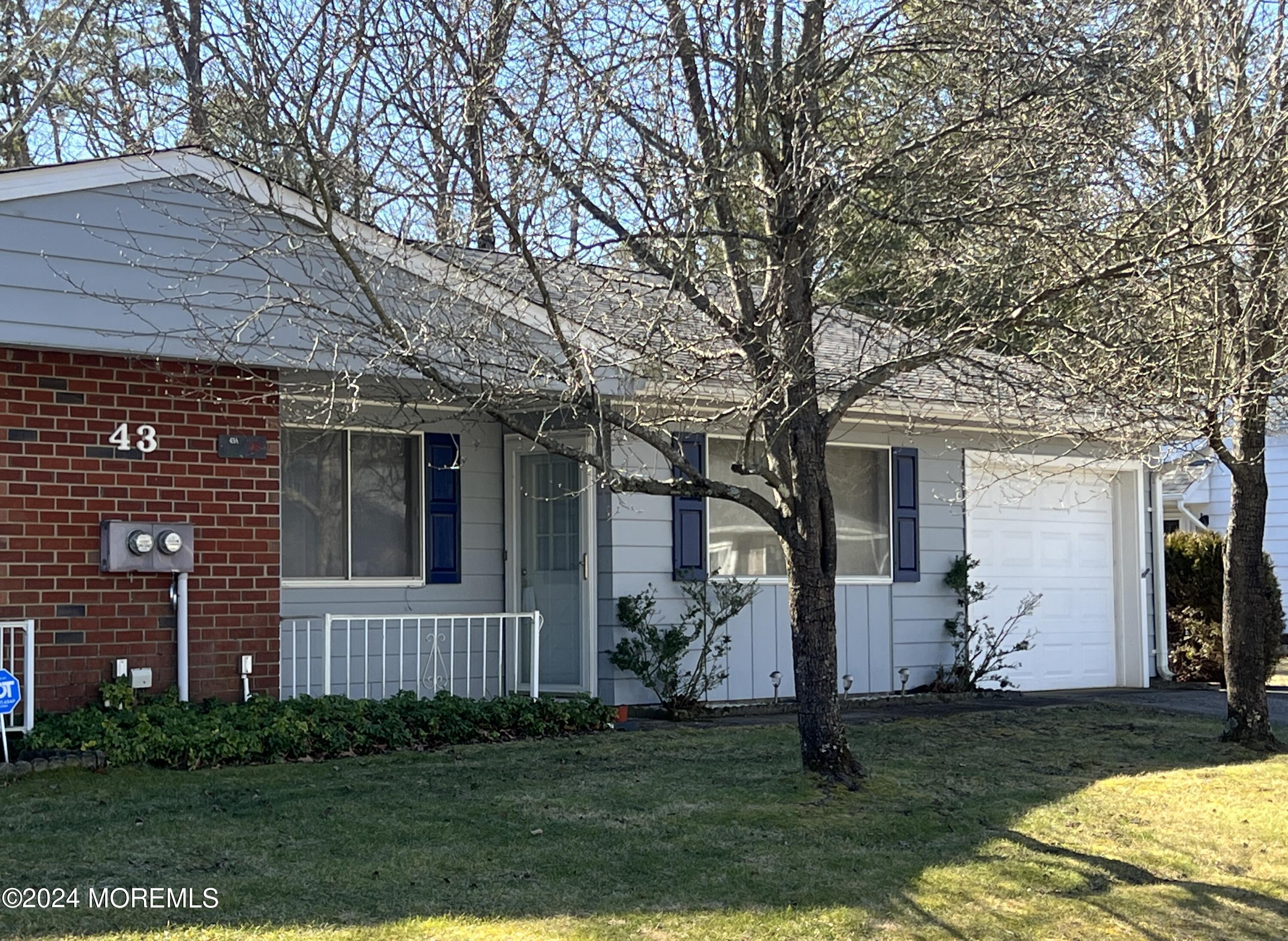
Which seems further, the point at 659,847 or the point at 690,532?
the point at 690,532

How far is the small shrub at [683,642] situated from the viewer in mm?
11125

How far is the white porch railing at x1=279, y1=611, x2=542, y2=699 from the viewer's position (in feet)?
34.2

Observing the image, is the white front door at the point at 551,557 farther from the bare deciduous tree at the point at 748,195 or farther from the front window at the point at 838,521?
the bare deciduous tree at the point at 748,195

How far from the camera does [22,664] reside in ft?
28.5

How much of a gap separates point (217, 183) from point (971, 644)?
843 centimetres

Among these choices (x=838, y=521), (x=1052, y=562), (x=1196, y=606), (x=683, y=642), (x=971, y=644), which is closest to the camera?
(x=683, y=642)

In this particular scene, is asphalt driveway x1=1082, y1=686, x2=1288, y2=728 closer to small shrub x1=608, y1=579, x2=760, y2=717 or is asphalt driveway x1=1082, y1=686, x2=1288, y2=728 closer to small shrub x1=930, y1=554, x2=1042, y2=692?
small shrub x1=930, y1=554, x2=1042, y2=692

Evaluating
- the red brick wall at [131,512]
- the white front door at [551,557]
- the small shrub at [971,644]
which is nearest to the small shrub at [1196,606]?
the small shrub at [971,644]

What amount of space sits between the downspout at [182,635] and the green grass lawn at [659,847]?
1.30 m

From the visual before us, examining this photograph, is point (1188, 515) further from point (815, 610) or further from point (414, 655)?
point (815, 610)

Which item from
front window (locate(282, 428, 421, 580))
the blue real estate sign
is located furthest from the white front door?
A: the blue real estate sign

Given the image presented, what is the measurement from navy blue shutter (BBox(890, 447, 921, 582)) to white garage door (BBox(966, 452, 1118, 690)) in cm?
61

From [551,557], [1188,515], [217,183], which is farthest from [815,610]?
[1188,515]

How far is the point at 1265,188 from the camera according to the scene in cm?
773
